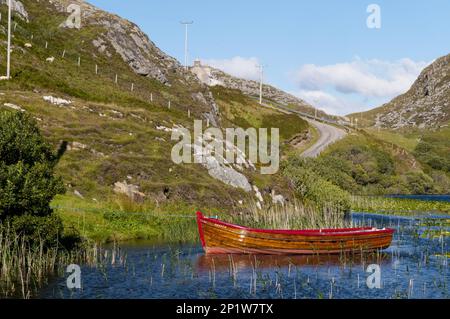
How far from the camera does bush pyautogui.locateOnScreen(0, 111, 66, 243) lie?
32.5m

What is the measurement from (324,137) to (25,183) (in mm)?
143718

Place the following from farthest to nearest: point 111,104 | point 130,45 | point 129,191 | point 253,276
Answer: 1. point 130,45
2. point 111,104
3. point 129,191
4. point 253,276

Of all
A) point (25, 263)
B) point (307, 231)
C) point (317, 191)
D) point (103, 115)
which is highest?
point (103, 115)

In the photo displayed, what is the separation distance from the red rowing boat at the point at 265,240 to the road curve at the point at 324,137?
96.9m

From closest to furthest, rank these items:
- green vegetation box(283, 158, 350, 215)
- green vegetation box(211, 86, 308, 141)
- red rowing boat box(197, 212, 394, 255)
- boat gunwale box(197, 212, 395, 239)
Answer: boat gunwale box(197, 212, 395, 239) → red rowing boat box(197, 212, 394, 255) → green vegetation box(283, 158, 350, 215) → green vegetation box(211, 86, 308, 141)

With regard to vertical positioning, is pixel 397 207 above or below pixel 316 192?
below

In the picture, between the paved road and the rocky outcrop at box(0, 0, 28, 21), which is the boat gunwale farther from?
the rocky outcrop at box(0, 0, 28, 21)

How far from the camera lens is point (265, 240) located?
42156 millimetres

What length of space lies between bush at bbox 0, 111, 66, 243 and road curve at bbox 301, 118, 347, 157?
357 ft

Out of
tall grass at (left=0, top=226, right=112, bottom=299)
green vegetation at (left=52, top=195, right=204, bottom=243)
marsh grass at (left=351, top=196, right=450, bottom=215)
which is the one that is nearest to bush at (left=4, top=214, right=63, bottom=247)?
tall grass at (left=0, top=226, right=112, bottom=299)

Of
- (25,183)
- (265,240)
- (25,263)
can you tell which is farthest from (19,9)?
(25,263)

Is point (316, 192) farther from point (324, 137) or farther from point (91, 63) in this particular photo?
point (324, 137)

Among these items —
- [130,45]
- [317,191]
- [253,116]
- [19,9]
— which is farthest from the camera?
[253,116]

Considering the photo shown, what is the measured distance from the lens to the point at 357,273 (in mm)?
36438
